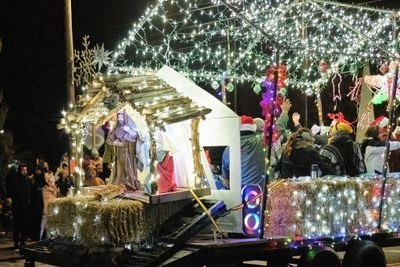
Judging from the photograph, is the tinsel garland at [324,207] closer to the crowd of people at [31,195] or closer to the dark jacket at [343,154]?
the dark jacket at [343,154]

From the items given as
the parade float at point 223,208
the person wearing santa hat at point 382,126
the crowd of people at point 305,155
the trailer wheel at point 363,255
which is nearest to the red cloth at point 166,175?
the parade float at point 223,208

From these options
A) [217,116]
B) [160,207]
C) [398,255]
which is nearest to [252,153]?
[217,116]

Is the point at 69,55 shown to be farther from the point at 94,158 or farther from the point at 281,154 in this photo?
the point at 281,154

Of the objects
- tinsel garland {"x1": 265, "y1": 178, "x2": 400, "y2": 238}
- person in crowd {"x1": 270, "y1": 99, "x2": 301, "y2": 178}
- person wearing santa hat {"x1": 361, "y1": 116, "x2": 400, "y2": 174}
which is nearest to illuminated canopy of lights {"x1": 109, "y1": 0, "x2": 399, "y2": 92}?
person in crowd {"x1": 270, "y1": 99, "x2": 301, "y2": 178}

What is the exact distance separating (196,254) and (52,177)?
857 centimetres

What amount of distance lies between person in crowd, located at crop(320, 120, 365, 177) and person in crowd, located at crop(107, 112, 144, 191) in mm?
3036

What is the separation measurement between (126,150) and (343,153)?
3.58 m

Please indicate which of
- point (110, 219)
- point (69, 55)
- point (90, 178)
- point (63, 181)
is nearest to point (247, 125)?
point (110, 219)

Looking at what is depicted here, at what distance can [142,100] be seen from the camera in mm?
9484

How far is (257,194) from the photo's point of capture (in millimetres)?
9234

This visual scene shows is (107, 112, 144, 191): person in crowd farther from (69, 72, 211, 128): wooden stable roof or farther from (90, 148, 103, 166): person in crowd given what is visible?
(90, 148, 103, 166): person in crowd

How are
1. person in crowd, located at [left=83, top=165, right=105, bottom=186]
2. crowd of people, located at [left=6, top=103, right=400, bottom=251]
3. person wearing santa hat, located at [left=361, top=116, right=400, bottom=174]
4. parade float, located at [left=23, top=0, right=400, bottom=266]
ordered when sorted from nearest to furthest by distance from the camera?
1. parade float, located at [left=23, top=0, right=400, bottom=266]
2. crowd of people, located at [left=6, top=103, right=400, bottom=251]
3. person wearing santa hat, located at [left=361, top=116, right=400, bottom=174]
4. person in crowd, located at [left=83, top=165, right=105, bottom=186]

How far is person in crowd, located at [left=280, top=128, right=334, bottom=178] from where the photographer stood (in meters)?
10.2

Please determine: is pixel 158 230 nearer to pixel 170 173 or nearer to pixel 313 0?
pixel 170 173
